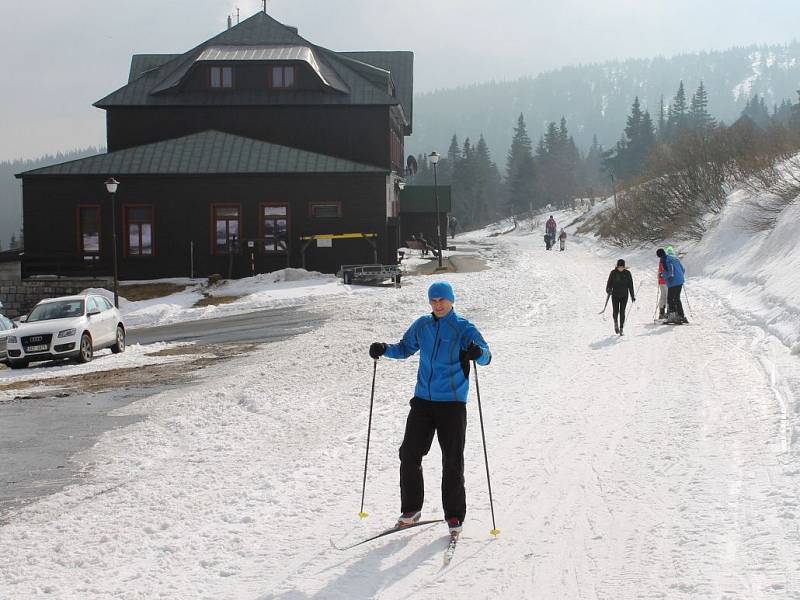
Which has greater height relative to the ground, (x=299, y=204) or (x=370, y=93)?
(x=370, y=93)

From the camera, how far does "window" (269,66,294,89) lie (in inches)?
1560

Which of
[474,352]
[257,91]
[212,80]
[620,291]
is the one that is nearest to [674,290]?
[620,291]

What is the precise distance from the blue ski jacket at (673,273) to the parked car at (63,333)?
1223 centimetres

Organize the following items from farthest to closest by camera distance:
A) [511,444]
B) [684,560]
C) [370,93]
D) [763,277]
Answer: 1. [370,93]
2. [763,277]
3. [511,444]
4. [684,560]

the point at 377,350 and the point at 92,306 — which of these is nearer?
the point at 377,350

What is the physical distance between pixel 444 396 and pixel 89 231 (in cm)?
3174

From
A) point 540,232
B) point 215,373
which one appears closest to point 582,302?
point 215,373

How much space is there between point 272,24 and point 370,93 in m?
6.17

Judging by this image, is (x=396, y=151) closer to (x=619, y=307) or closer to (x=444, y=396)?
(x=619, y=307)

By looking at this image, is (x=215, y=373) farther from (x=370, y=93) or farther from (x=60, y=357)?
(x=370, y=93)

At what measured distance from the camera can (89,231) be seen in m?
35.7

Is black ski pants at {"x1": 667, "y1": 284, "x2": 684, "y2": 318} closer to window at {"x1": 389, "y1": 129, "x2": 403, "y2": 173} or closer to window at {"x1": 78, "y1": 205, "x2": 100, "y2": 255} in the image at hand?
window at {"x1": 389, "y1": 129, "x2": 403, "y2": 173}

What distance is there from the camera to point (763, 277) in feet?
78.3

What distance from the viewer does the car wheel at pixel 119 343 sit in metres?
20.2
